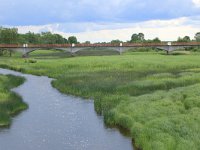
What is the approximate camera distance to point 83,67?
3514 inches

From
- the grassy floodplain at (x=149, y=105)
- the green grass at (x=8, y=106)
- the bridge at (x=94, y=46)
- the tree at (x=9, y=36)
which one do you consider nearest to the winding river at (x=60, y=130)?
the green grass at (x=8, y=106)

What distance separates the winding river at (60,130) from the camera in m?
33.2

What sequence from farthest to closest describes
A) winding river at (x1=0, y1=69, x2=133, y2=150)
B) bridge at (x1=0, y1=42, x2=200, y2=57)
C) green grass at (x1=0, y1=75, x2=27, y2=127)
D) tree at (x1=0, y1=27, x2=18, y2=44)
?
tree at (x1=0, y1=27, x2=18, y2=44) < bridge at (x1=0, y1=42, x2=200, y2=57) < green grass at (x1=0, y1=75, x2=27, y2=127) < winding river at (x1=0, y1=69, x2=133, y2=150)

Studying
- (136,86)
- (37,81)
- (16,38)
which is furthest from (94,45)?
(136,86)

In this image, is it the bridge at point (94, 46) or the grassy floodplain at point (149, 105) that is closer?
the grassy floodplain at point (149, 105)

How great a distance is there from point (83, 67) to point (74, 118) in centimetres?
4685

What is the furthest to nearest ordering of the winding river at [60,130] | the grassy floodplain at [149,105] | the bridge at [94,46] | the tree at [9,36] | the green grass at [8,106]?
the tree at [9,36]
the bridge at [94,46]
the green grass at [8,106]
the winding river at [60,130]
the grassy floodplain at [149,105]

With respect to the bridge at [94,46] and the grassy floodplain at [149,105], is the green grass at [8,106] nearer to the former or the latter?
the grassy floodplain at [149,105]

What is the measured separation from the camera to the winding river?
33188 millimetres

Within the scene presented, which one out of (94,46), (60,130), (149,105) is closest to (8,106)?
(60,130)

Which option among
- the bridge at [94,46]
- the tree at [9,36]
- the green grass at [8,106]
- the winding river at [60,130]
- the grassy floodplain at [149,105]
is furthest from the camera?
the tree at [9,36]

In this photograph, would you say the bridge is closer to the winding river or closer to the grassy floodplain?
the grassy floodplain

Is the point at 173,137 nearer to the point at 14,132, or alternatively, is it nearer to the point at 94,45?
the point at 14,132

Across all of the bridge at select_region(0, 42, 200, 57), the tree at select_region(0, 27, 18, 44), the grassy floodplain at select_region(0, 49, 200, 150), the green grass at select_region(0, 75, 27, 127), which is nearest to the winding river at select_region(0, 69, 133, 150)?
the green grass at select_region(0, 75, 27, 127)
